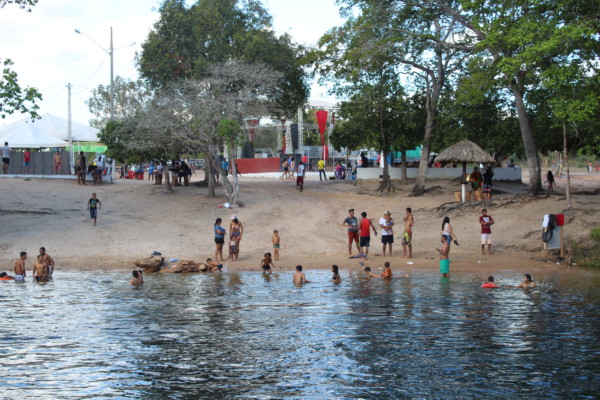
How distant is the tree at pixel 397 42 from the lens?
3300cm

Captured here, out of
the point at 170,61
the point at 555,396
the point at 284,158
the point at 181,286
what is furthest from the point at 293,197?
the point at 555,396

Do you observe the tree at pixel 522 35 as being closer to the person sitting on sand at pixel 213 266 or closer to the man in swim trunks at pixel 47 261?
the person sitting on sand at pixel 213 266

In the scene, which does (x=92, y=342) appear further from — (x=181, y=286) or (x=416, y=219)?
(x=416, y=219)

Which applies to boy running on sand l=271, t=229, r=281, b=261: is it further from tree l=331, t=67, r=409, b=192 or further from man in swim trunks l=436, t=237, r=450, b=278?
tree l=331, t=67, r=409, b=192

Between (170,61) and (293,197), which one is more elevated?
(170,61)

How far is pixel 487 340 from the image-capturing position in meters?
14.1

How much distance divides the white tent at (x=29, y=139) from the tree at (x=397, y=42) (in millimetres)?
17752

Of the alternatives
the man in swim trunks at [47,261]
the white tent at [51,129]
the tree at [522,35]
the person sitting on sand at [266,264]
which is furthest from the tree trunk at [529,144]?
the white tent at [51,129]

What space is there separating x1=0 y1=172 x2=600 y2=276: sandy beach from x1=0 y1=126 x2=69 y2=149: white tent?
17.4 ft

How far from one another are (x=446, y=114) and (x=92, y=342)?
29532 millimetres

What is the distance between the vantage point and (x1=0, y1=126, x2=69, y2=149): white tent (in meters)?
41.9

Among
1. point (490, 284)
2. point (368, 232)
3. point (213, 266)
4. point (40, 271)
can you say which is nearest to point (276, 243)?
point (213, 266)

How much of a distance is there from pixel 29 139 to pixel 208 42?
13.6 m

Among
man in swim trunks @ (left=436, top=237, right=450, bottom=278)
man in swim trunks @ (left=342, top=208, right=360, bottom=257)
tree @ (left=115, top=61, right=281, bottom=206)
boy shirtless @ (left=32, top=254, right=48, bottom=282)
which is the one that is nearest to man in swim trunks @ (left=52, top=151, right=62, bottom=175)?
tree @ (left=115, top=61, right=281, bottom=206)
